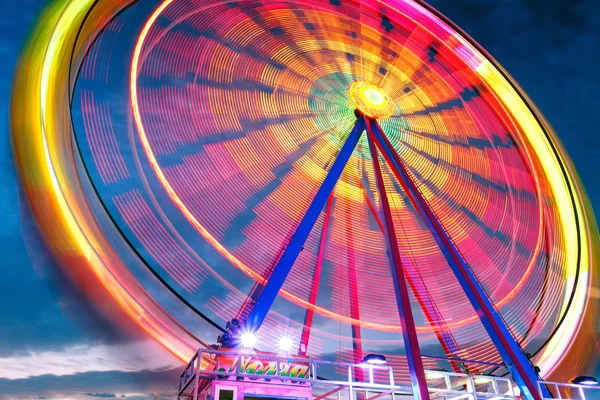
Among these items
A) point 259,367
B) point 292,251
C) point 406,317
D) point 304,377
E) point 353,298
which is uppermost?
point 292,251

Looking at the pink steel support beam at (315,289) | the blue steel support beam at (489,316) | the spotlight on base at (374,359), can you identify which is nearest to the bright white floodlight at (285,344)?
the pink steel support beam at (315,289)

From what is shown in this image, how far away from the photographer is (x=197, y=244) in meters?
12.2

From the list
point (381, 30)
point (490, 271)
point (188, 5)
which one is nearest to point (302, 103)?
point (381, 30)

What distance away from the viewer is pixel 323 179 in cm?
1398

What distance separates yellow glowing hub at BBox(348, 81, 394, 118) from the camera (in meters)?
14.6

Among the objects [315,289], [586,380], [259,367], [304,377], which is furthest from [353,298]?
[586,380]

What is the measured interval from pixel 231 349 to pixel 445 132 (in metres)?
10.4

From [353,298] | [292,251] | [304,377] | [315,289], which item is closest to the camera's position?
[304,377]

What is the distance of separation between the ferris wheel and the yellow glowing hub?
0.07m

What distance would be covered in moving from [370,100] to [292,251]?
21.4ft

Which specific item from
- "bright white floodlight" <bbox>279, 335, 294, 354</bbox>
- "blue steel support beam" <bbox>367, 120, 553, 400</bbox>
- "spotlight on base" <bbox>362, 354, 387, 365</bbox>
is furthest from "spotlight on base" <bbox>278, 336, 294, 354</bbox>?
"blue steel support beam" <bbox>367, 120, 553, 400</bbox>

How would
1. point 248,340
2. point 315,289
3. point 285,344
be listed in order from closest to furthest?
point 248,340 < point 285,344 < point 315,289

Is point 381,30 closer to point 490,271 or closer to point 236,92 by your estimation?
point 236,92

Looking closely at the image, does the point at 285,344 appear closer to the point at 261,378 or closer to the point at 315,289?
the point at 261,378
